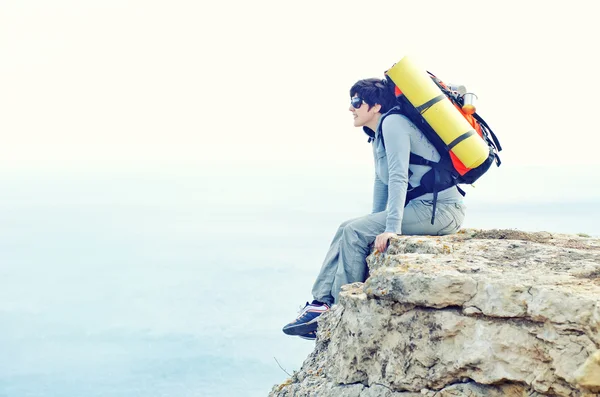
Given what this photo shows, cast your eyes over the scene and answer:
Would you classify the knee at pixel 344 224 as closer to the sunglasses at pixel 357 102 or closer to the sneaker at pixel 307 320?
the sneaker at pixel 307 320

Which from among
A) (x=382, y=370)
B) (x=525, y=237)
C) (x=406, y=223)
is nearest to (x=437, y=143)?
(x=406, y=223)

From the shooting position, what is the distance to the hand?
8.37 m

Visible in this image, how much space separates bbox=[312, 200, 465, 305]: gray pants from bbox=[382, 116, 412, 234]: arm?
265 millimetres

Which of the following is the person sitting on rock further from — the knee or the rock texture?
the rock texture

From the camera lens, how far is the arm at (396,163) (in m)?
8.67

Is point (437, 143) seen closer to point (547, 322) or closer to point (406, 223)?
point (406, 223)

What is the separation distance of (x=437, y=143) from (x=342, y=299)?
287cm

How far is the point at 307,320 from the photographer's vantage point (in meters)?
8.79

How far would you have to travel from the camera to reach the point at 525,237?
790 centimetres

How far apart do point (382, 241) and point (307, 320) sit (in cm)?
143

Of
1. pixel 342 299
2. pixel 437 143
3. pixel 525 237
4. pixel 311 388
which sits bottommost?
pixel 311 388

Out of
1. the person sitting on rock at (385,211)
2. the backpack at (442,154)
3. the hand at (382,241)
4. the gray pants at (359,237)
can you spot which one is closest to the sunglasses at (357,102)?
the person sitting on rock at (385,211)

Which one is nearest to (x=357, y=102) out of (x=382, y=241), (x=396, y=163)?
(x=396, y=163)

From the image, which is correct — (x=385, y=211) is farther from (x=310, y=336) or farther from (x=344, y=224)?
(x=310, y=336)
